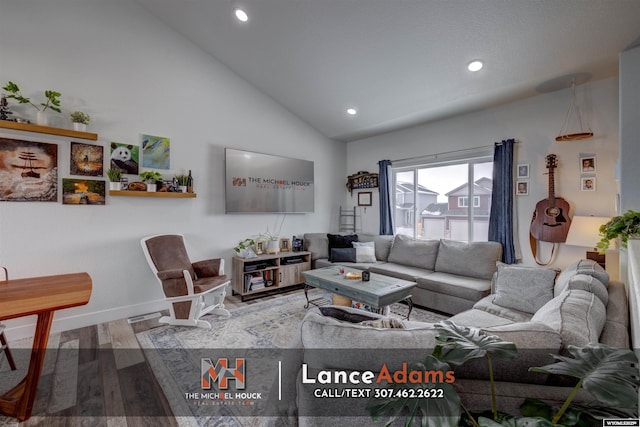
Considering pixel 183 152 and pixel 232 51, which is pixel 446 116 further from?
pixel 183 152

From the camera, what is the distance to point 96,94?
2.94 metres

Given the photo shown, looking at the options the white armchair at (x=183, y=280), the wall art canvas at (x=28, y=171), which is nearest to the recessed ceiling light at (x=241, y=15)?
the wall art canvas at (x=28, y=171)

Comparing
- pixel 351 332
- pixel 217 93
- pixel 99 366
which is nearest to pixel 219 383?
pixel 99 366

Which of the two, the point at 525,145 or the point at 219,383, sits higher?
the point at 525,145

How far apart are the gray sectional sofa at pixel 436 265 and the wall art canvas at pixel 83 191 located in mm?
2845

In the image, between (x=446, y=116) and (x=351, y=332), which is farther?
(x=446, y=116)

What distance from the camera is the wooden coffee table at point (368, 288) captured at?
2518 millimetres

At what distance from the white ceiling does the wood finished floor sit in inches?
140

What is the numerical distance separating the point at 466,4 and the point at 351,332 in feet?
9.11

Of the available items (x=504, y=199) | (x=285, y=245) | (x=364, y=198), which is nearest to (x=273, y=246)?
(x=285, y=245)

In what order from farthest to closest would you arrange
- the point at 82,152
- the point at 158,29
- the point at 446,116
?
the point at 446,116 < the point at 158,29 < the point at 82,152

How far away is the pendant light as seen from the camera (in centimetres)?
283

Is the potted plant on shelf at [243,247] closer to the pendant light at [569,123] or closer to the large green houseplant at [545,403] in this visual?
the large green houseplant at [545,403]

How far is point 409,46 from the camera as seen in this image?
9.13ft
